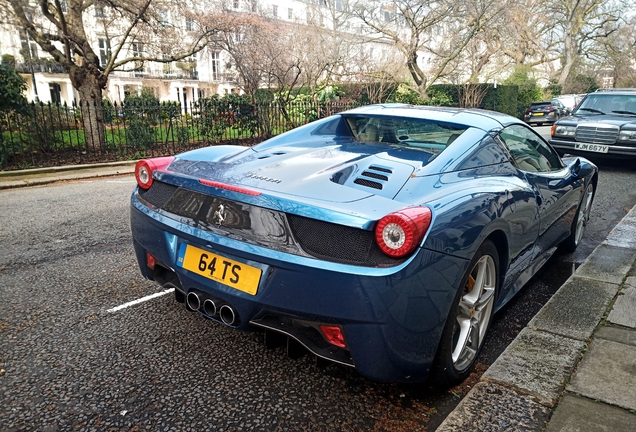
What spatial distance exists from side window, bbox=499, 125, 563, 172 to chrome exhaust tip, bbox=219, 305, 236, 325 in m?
2.08

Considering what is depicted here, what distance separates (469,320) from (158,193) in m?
1.86

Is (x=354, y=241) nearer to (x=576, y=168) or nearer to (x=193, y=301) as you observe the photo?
(x=193, y=301)

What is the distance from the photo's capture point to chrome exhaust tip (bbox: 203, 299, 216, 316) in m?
2.27

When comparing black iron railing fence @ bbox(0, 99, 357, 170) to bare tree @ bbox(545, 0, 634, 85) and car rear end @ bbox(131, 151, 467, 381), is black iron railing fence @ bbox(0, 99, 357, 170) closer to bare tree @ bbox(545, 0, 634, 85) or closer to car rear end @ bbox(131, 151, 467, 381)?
car rear end @ bbox(131, 151, 467, 381)

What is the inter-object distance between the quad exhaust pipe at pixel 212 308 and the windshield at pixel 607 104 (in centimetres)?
1079

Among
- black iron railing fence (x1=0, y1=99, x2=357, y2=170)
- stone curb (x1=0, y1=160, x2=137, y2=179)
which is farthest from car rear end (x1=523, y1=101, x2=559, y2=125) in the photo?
stone curb (x1=0, y1=160, x2=137, y2=179)

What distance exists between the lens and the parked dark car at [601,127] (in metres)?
9.23

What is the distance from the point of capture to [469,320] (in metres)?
2.52

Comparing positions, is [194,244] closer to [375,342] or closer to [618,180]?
[375,342]

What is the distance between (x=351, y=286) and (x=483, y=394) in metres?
0.95

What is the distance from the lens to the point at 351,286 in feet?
6.27

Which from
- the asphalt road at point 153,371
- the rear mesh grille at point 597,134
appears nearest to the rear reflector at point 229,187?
the asphalt road at point 153,371

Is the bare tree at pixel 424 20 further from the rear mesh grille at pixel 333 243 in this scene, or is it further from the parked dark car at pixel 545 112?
the rear mesh grille at pixel 333 243

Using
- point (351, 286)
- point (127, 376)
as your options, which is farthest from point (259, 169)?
point (127, 376)
